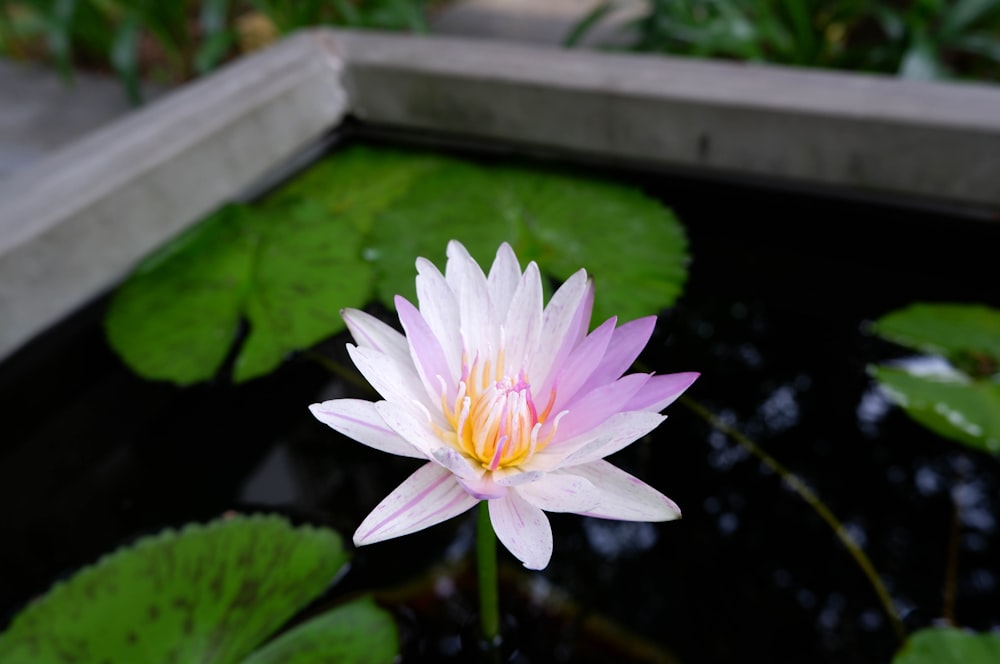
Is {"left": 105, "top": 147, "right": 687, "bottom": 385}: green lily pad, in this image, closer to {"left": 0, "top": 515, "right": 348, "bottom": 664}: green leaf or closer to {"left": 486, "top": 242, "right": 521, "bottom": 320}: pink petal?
{"left": 0, "top": 515, "right": 348, "bottom": 664}: green leaf

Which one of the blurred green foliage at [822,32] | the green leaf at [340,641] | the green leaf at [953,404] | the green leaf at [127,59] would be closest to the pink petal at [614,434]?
the green leaf at [340,641]

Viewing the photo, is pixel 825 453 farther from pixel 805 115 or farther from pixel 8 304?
pixel 8 304

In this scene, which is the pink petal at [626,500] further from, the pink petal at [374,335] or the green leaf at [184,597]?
the green leaf at [184,597]

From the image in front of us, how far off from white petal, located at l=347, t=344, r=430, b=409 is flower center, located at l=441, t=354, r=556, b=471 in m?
0.03

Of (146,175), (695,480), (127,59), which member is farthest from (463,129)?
(127,59)

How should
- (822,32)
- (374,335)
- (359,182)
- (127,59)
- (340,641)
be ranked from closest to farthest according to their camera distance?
(374,335) < (340,641) < (359,182) < (822,32) < (127,59)

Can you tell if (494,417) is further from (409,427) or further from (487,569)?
(487,569)

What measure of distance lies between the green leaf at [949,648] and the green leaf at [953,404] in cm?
37

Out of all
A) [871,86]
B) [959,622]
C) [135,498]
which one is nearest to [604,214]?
[871,86]

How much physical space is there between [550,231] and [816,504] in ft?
2.29

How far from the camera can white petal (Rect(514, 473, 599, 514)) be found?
537 mm

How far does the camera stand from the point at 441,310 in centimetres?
65

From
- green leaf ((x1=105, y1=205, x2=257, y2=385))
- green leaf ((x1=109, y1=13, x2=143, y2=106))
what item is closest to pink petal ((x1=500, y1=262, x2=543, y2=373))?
green leaf ((x1=105, y1=205, x2=257, y2=385))

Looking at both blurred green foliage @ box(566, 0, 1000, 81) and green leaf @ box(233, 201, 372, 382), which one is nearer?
green leaf @ box(233, 201, 372, 382)
